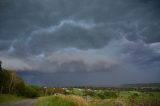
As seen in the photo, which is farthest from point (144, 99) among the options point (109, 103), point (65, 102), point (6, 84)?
point (6, 84)

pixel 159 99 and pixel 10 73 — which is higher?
pixel 10 73

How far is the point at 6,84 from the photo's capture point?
7706cm

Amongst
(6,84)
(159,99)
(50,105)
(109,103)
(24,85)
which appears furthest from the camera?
(24,85)

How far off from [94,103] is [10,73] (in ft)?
199

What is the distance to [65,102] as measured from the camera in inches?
932

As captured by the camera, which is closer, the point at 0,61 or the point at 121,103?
the point at 121,103

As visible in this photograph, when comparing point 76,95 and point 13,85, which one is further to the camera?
point 13,85

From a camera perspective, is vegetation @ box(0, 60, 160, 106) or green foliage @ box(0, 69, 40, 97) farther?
green foliage @ box(0, 69, 40, 97)

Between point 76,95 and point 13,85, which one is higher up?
point 13,85

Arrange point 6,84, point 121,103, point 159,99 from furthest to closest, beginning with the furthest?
point 6,84, point 121,103, point 159,99

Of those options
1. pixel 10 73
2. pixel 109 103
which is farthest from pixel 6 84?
pixel 109 103

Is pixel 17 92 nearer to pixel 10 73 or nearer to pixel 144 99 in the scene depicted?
pixel 10 73

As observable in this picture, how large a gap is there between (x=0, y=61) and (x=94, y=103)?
205 ft

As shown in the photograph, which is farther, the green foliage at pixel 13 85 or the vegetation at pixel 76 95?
A: the green foliage at pixel 13 85
